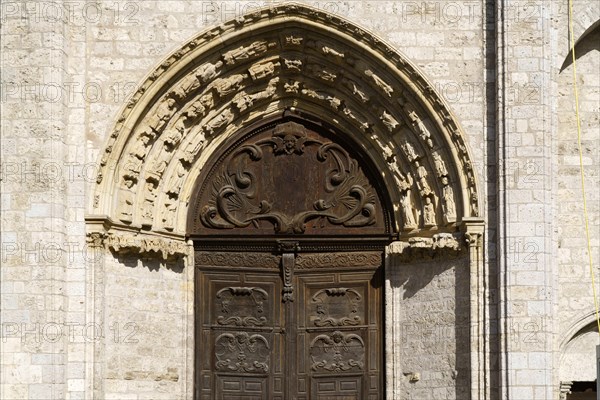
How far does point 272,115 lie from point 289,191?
2.86 ft

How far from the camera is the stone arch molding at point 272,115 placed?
14508 mm

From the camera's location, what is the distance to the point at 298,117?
50.9 ft

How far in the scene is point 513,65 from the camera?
560 inches

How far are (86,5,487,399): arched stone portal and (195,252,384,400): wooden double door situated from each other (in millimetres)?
327

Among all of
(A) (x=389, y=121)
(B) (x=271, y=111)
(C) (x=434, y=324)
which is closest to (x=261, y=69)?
(B) (x=271, y=111)

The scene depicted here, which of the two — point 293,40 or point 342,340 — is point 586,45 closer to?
point 293,40

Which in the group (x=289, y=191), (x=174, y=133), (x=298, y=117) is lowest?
(x=289, y=191)

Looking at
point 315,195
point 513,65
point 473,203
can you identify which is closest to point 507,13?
point 513,65

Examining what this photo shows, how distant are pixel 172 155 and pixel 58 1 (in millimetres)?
2053

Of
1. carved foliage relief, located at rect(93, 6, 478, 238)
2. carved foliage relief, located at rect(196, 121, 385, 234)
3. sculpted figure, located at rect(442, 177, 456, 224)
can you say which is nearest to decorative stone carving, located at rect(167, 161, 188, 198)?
carved foliage relief, located at rect(93, 6, 478, 238)

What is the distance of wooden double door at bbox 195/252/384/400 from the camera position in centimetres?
1526

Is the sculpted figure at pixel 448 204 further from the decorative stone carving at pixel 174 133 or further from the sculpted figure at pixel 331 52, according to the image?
the decorative stone carving at pixel 174 133

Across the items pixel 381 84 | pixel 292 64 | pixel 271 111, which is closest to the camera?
pixel 381 84

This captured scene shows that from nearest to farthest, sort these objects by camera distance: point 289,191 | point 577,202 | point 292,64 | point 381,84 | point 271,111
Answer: point 381,84 → point 577,202 → point 292,64 → point 289,191 → point 271,111
